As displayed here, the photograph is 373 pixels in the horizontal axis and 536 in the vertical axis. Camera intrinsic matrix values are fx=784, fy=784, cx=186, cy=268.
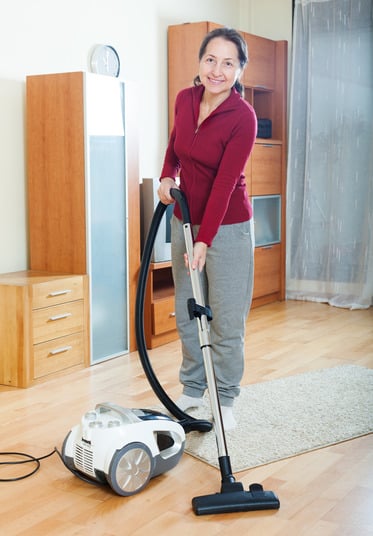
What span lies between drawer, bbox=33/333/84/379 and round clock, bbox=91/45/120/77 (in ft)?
5.30

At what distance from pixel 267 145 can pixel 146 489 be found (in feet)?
12.4

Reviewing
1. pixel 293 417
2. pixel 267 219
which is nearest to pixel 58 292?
pixel 293 417

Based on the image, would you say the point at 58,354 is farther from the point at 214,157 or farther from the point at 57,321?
the point at 214,157

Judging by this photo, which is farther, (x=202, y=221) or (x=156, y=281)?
(x=156, y=281)

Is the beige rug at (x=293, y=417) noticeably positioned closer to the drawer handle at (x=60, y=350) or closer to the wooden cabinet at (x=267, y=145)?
the drawer handle at (x=60, y=350)

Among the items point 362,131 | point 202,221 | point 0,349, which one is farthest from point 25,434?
point 362,131

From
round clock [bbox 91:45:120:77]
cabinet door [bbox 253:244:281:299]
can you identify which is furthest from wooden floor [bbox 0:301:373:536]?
cabinet door [bbox 253:244:281:299]

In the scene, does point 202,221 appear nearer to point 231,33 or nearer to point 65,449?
point 231,33

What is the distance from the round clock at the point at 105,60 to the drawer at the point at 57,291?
1363 mm

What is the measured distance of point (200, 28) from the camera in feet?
17.0

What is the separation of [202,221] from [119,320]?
5.45 ft

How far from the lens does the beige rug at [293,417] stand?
8.96ft

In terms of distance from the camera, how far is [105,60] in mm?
4605

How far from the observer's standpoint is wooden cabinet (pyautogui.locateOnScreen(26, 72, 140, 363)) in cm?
392
